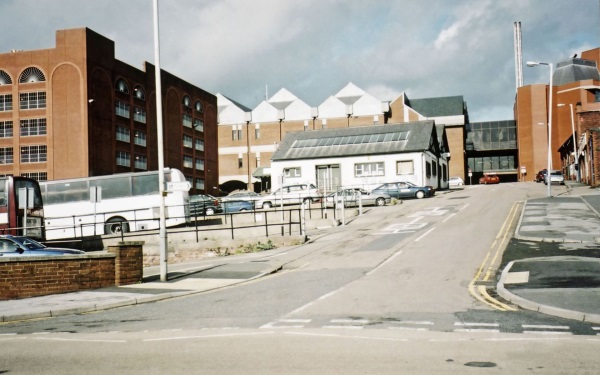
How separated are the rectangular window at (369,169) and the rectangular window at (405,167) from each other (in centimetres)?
157

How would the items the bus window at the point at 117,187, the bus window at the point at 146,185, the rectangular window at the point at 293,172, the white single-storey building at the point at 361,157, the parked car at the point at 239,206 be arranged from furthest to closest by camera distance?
the rectangular window at the point at 293,172 → the white single-storey building at the point at 361,157 → the parked car at the point at 239,206 → the bus window at the point at 117,187 → the bus window at the point at 146,185

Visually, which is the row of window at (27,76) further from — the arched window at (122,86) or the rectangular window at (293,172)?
the rectangular window at (293,172)

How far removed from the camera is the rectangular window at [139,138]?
70.1m

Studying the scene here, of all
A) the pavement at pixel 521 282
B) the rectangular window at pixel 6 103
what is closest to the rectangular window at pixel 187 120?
the rectangular window at pixel 6 103

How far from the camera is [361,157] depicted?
2325 inches

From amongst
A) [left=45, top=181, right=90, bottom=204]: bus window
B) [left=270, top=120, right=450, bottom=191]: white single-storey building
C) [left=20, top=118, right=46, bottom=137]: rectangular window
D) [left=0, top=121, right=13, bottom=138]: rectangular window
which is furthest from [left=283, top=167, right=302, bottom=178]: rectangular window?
[left=0, top=121, right=13, bottom=138]: rectangular window

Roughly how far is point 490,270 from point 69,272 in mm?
12115

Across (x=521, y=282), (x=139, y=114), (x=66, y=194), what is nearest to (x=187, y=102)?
(x=139, y=114)

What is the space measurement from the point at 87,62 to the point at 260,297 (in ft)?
176

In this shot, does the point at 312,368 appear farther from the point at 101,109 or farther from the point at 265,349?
the point at 101,109

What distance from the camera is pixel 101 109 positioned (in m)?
63.7

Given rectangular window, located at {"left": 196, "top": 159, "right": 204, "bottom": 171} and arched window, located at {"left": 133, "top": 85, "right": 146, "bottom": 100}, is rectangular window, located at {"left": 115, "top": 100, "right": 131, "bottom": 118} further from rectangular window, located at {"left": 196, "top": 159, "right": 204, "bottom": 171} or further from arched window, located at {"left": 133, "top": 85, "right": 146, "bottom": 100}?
rectangular window, located at {"left": 196, "top": 159, "right": 204, "bottom": 171}

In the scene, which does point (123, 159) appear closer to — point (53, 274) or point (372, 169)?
point (372, 169)

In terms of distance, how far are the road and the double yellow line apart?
0.06 m
